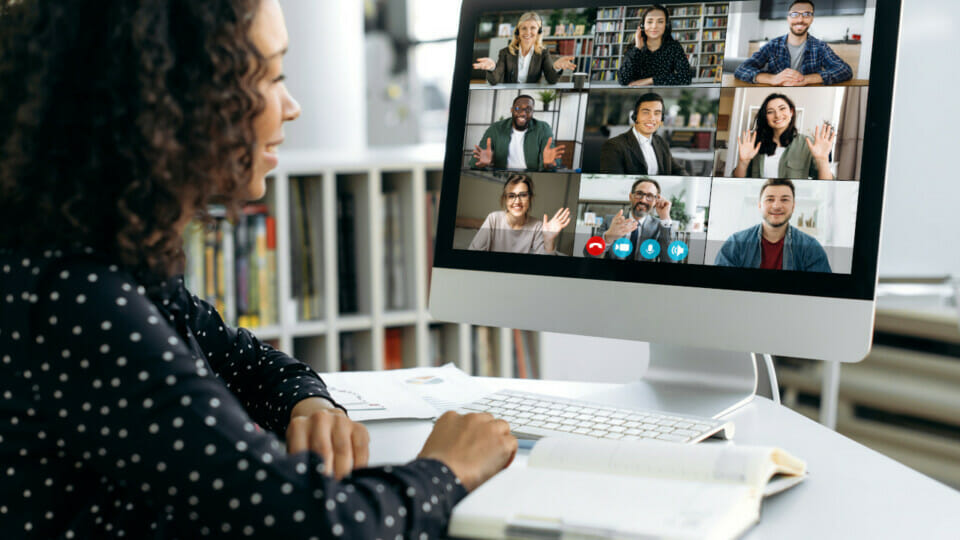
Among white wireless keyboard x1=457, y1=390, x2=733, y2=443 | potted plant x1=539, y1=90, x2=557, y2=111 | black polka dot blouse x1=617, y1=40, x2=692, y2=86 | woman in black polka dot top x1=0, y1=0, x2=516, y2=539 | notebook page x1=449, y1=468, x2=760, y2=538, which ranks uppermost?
black polka dot blouse x1=617, y1=40, x2=692, y2=86

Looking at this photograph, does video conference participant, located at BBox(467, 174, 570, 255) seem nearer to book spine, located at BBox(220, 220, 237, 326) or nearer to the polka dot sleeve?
the polka dot sleeve

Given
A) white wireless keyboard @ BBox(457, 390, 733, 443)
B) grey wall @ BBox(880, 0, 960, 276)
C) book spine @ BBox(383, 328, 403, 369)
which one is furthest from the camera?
book spine @ BBox(383, 328, 403, 369)

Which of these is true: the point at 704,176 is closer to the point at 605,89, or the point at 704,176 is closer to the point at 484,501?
the point at 605,89

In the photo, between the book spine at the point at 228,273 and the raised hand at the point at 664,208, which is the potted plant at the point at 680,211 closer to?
the raised hand at the point at 664,208

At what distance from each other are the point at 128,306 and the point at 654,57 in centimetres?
67

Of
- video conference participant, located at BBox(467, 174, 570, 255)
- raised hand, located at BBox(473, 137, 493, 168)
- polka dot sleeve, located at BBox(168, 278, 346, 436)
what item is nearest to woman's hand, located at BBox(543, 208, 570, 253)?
video conference participant, located at BBox(467, 174, 570, 255)

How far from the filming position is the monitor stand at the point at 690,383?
1.08 m

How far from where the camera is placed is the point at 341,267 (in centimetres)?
220

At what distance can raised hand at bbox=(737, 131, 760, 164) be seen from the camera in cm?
97

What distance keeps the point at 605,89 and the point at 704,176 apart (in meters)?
0.16

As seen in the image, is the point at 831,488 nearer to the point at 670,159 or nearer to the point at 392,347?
the point at 670,159

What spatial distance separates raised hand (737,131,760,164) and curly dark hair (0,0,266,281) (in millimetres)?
554

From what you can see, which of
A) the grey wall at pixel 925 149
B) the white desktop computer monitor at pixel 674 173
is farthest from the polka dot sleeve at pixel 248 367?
the grey wall at pixel 925 149

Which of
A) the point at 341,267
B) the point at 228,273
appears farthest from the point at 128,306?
the point at 341,267
